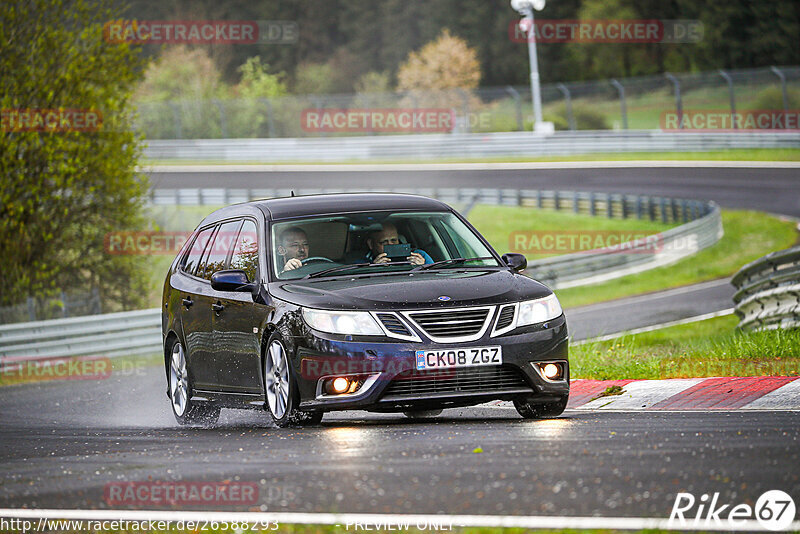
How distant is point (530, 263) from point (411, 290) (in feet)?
64.7

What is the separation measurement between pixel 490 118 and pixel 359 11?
146ft

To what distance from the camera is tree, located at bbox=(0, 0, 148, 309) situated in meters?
23.3

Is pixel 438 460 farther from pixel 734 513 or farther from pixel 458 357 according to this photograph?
pixel 734 513

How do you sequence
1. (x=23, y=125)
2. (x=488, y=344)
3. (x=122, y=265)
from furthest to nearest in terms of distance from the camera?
(x=122, y=265) → (x=23, y=125) → (x=488, y=344)

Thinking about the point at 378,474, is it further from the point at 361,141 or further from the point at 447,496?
the point at 361,141

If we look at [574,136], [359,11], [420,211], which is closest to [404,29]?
[359,11]

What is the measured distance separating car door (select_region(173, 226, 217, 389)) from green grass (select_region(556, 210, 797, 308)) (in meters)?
17.0

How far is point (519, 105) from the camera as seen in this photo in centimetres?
5441

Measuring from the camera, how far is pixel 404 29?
315 ft

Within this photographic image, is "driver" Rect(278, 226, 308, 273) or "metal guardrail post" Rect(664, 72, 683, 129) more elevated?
"driver" Rect(278, 226, 308, 273)

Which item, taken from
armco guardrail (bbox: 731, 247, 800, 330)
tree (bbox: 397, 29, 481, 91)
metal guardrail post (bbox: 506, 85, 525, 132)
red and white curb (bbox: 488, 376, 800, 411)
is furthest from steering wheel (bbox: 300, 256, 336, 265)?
tree (bbox: 397, 29, 481, 91)

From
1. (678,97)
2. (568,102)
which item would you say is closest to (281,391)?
(678,97)

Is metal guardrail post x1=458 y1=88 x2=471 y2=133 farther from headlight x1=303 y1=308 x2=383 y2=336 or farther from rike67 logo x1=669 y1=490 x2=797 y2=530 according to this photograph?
rike67 logo x1=669 y1=490 x2=797 y2=530

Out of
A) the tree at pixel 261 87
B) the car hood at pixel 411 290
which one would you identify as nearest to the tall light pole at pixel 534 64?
the tree at pixel 261 87
